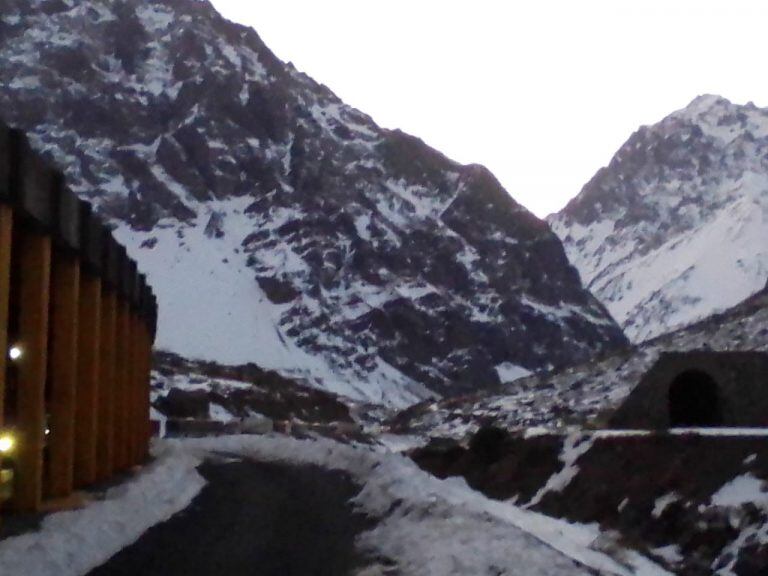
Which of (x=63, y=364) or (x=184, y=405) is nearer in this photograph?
(x=63, y=364)

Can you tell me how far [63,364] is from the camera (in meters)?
21.0

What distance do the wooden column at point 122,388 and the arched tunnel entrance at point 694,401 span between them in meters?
16.8

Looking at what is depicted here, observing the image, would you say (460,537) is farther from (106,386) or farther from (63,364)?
(106,386)

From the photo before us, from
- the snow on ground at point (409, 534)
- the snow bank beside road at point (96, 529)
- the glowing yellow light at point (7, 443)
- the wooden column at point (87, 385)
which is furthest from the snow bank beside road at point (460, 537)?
the glowing yellow light at point (7, 443)

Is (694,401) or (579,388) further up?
(694,401)

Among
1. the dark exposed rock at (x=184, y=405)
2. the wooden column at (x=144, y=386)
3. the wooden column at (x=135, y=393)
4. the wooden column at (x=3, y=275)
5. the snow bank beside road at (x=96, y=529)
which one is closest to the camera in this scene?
the snow bank beside road at (x=96, y=529)

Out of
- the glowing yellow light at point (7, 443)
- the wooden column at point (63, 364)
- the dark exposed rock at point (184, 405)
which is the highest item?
the wooden column at point (63, 364)

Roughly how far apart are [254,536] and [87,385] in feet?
23.5

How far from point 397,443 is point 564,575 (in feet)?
211

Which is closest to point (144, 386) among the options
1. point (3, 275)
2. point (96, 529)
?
point (96, 529)

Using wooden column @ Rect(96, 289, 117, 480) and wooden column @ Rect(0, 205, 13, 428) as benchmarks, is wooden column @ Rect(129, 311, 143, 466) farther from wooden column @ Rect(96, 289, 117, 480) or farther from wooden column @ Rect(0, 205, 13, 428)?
wooden column @ Rect(0, 205, 13, 428)

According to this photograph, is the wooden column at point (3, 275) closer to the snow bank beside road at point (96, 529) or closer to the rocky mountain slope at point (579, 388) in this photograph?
the snow bank beside road at point (96, 529)

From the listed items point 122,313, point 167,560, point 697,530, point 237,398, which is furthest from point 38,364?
point 237,398

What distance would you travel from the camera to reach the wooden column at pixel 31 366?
722 inches
